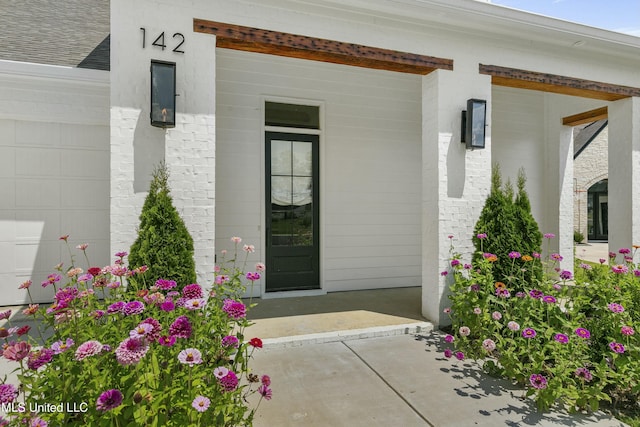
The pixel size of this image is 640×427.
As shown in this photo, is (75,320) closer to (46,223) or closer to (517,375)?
(517,375)

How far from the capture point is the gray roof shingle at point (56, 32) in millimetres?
4367

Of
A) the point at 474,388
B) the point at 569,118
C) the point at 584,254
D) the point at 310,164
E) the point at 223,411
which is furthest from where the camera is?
the point at 584,254

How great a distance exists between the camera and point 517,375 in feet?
8.20

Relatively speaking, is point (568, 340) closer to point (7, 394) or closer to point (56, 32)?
point (7, 394)

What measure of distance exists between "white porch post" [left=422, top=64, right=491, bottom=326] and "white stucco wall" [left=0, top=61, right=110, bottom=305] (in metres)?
3.96

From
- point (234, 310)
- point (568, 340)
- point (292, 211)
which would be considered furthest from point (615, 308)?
point (292, 211)

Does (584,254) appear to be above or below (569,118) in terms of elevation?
below

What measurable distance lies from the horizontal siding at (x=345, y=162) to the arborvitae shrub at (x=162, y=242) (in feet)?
5.42

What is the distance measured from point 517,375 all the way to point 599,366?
50 cm

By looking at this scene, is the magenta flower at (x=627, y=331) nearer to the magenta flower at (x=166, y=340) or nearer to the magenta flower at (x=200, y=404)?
the magenta flower at (x=200, y=404)

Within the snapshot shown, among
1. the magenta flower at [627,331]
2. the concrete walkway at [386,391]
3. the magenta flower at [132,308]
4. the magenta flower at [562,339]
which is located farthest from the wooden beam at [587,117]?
the magenta flower at [132,308]

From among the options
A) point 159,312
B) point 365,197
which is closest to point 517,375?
point 159,312

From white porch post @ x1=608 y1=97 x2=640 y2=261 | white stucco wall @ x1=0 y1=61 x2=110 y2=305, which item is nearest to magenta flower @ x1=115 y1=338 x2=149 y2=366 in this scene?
white stucco wall @ x1=0 y1=61 x2=110 y2=305

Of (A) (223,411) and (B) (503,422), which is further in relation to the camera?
(B) (503,422)
